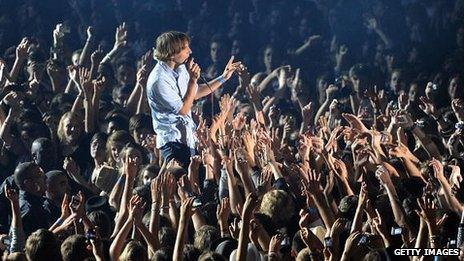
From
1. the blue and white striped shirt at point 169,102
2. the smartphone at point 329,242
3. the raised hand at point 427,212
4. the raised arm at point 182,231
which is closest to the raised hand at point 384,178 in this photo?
the raised hand at point 427,212

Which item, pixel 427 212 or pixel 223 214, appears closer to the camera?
pixel 427 212

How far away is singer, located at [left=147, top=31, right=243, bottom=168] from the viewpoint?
20.3ft

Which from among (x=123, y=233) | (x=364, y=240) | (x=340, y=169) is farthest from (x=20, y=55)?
(x=364, y=240)

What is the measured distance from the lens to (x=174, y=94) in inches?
249

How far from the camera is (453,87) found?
821cm

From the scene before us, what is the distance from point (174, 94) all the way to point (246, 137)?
2.00 ft

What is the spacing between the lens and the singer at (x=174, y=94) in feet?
20.3

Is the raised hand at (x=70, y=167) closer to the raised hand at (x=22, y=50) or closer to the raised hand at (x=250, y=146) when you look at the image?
the raised hand at (x=250, y=146)

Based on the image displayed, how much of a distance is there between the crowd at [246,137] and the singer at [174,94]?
150mm

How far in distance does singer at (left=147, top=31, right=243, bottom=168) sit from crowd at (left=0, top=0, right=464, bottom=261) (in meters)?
0.15

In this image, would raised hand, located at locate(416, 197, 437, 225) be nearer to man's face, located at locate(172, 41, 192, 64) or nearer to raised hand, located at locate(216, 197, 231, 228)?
raised hand, located at locate(216, 197, 231, 228)

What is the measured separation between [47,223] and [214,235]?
1.52m

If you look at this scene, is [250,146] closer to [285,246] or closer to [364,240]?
[285,246]

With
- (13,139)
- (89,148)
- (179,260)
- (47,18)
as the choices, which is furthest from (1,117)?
(47,18)
